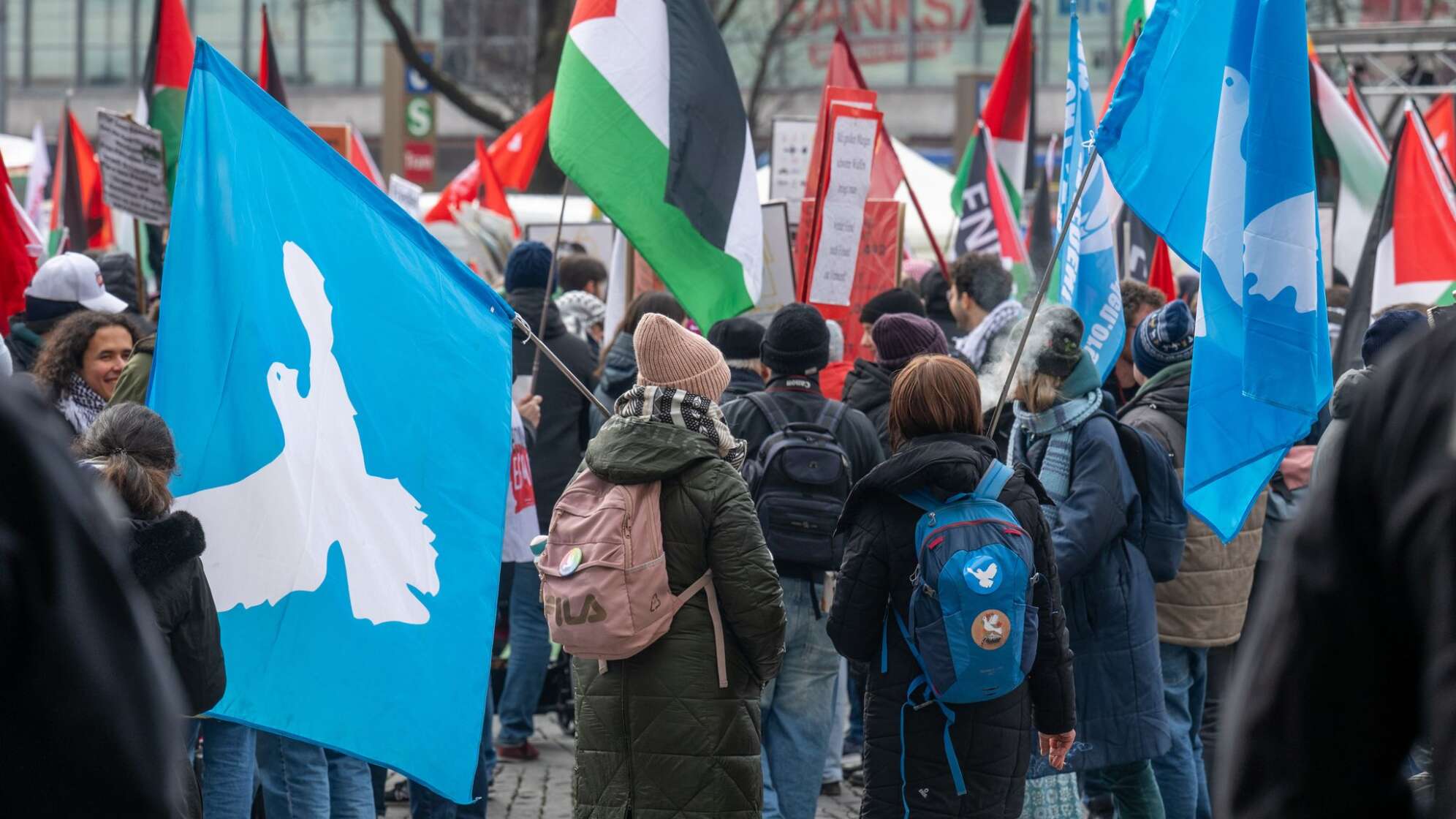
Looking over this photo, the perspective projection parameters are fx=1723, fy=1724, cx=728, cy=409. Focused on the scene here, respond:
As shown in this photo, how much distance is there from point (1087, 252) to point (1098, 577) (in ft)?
4.46

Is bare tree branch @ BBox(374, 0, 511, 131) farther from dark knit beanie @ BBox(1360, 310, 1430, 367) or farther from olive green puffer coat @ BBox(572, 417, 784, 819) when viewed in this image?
olive green puffer coat @ BBox(572, 417, 784, 819)

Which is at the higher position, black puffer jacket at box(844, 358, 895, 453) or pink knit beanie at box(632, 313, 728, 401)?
pink knit beanie at box(632, 313, 728, 401)

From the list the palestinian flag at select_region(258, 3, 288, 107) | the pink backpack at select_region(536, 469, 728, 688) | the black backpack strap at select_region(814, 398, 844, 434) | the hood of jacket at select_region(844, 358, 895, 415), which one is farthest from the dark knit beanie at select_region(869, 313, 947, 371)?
the palestinian flag at select_region(258, 3, 288, 107)

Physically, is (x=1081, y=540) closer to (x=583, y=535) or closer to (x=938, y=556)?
(x=938, y=556)

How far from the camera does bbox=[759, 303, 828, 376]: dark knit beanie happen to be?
18.5ft

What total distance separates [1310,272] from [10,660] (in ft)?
12.5

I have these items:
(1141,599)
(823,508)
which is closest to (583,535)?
(823,508)

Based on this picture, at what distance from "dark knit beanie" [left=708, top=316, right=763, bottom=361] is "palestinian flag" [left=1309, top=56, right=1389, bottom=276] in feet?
20.1

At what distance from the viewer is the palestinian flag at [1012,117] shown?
11297 mm

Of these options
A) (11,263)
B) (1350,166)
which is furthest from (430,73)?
(11,263)

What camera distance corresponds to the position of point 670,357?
174 inches

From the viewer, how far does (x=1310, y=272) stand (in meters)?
4.49

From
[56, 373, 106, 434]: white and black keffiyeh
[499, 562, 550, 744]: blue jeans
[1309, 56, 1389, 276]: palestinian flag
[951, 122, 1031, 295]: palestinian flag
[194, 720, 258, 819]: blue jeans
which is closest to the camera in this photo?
[194, 720, 258, 819]: blue jeans

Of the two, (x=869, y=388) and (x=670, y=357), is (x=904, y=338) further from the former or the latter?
(x=670, y=357)
